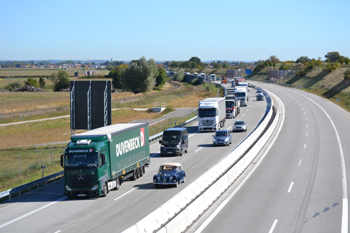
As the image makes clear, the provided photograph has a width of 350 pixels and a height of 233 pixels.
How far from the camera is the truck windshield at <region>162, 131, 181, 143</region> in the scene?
119 feet

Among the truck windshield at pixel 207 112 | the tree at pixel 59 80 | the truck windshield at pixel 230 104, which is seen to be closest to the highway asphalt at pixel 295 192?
the truck windshield at pixel 207 112

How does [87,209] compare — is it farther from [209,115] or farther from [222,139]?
[209,115]

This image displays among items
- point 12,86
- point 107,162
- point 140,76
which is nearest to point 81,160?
point 107,162

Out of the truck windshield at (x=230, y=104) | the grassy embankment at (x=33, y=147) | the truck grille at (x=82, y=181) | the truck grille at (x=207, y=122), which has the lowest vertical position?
the grassy embankment at (x=33, y=147)

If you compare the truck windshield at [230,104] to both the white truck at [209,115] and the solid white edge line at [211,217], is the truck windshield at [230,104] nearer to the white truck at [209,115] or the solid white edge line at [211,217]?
the white truck at [209,115]

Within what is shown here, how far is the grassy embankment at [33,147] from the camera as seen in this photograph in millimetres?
29777

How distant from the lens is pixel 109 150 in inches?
928

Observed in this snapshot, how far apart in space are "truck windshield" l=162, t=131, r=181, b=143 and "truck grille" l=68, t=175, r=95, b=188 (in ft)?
47.7

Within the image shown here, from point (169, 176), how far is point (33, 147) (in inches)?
966

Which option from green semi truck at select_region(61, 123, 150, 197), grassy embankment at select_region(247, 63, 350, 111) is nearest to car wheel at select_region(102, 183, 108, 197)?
green semi truck at select_region(61, 123, 150, 197)

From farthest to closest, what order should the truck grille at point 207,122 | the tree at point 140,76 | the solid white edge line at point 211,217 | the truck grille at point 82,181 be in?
the tree at point 140,76 < the truck grille at point 207,122 < the truck grille at point 82,181 < the solid white edge line at point 211,217

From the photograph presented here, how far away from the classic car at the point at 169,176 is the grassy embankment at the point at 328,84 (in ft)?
182

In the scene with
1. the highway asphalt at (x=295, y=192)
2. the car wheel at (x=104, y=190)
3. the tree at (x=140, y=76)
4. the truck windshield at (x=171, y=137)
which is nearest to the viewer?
the highway asphalt at (x=295, y=192)

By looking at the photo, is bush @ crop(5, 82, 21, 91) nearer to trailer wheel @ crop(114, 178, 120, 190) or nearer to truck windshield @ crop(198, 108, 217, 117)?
truck windshield @ crop(198, 108, 217, 117)
